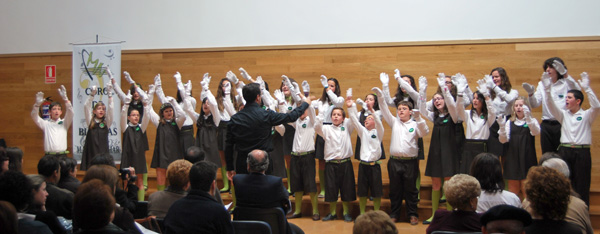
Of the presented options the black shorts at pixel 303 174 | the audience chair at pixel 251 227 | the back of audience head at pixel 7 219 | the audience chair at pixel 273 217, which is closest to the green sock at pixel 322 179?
the black shorts at pixel 303 174

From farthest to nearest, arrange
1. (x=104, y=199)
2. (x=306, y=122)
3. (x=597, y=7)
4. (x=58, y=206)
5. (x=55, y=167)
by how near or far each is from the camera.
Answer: (x=597, y=7) < (x=306, y=122) < (x=55, y=167) < (x=58, y=206) < (x=104, y=199)

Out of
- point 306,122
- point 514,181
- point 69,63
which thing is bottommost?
point 514,181

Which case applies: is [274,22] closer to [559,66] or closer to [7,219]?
[559,66]

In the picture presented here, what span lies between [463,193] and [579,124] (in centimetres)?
291

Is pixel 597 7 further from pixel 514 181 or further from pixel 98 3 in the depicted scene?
pixel 98 3

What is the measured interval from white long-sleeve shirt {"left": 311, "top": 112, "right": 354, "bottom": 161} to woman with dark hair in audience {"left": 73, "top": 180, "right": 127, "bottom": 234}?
3.50 m

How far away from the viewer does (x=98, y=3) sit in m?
8.62

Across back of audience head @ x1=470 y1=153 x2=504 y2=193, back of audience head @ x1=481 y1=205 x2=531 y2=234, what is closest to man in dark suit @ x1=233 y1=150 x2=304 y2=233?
back of audience head @ x1=470 y1=153 x2=504 y2=193

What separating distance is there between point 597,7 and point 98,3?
6939mm

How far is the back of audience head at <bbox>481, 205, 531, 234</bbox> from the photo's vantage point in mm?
2438

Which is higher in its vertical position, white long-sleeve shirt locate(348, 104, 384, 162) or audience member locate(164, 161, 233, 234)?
white long-sleeve shirt locate(348, 104, 384, 162)

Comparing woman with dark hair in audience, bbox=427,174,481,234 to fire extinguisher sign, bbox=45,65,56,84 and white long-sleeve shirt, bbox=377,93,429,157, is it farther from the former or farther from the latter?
fire extinguisher sign, bbox=45,65,56,84

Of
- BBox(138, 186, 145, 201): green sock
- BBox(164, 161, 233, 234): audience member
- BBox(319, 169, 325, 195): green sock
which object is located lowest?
BBox(138, 186, 145, 201): green sock

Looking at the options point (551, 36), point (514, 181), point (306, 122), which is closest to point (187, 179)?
point (306, 122)
